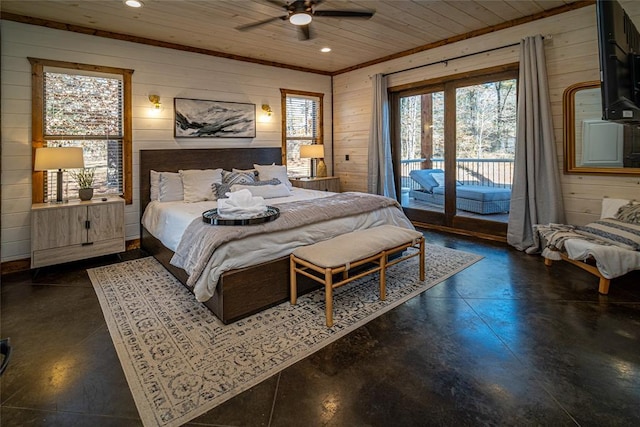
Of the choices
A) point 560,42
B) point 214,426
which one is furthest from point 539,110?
point 214,426

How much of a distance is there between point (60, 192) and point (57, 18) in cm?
192

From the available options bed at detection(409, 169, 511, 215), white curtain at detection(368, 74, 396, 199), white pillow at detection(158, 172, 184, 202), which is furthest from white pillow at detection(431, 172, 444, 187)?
white pillow at detection(158, 172, 184, 202)

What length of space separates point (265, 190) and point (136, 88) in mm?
2153

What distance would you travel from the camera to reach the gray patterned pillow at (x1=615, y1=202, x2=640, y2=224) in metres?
3.29

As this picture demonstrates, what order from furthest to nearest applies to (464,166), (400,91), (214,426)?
(400,91) → (464,166) → (214,426)

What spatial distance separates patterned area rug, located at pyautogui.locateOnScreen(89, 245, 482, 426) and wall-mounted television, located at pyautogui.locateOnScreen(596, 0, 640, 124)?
6.35 ft

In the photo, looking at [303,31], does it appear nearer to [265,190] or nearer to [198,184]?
[265,190]

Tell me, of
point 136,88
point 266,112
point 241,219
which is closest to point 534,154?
point 241,219

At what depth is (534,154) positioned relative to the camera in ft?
13.6

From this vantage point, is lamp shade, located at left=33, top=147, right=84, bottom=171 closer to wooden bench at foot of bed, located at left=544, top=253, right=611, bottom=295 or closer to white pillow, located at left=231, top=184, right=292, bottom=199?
white pillow, located at left=231, top=184, right=292, bottom=199

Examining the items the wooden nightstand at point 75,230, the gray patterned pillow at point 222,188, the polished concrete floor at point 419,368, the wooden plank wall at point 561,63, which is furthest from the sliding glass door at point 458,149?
the wooden nightstand at point 75,230

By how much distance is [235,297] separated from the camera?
258 centimetres

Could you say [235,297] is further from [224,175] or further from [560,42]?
[560,42]

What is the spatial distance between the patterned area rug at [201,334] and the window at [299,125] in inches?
131
